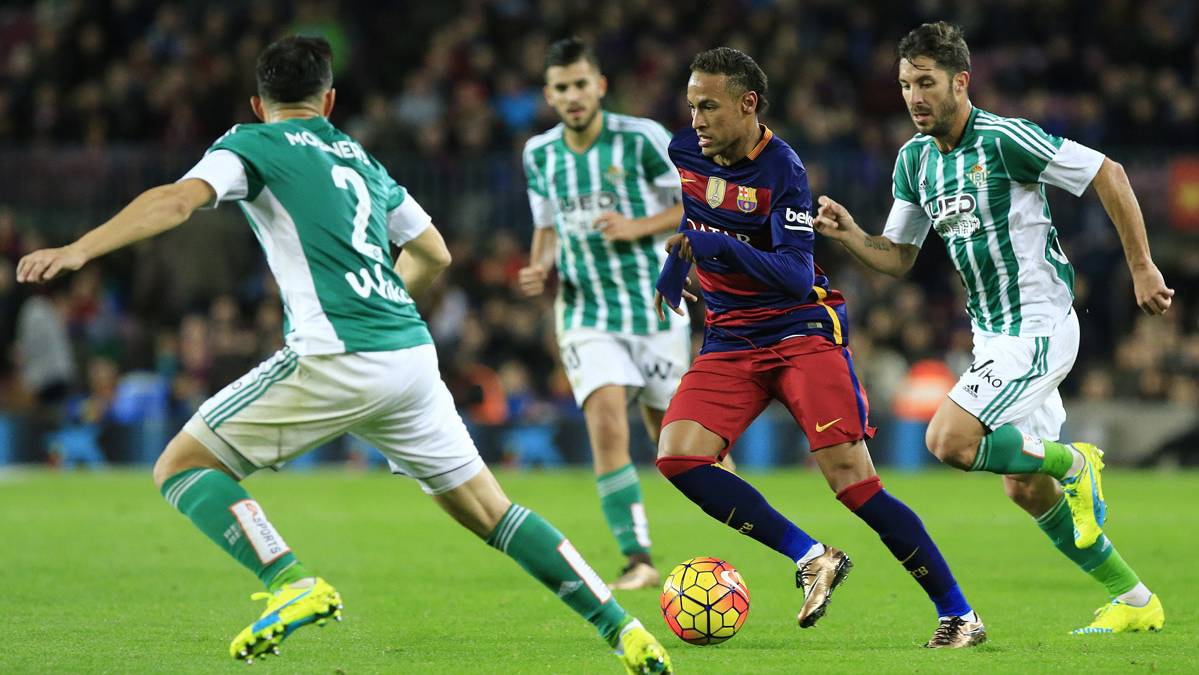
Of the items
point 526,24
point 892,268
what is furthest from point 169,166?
point 892,268

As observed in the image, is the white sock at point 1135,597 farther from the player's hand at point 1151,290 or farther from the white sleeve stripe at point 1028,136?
the white sleeve stripe at point 1028,136

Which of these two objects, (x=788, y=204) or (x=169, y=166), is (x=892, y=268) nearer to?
(x=788, y=204)

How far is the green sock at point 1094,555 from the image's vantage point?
732 cm

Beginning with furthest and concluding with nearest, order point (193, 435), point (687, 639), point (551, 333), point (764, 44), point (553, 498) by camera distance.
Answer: point (764, 44)
point (551, 333)
point (553, 498)
point (687, 639)
point (193, 435)

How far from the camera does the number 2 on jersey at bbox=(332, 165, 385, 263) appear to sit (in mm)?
5954

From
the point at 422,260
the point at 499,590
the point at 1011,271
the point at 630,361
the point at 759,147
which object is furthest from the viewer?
the point at 630,361

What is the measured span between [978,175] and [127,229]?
11.8ft

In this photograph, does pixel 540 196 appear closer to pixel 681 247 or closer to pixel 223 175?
pixel 681 247

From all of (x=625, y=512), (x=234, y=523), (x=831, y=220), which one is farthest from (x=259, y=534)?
(x=625, y=512)

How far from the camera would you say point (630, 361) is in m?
9.55

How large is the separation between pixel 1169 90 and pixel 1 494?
14.6m

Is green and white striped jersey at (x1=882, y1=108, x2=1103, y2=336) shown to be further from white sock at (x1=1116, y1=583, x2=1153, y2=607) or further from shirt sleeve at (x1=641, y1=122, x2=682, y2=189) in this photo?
shirt sleeve at (x1=641, y1=122, x2=682, y2=189)

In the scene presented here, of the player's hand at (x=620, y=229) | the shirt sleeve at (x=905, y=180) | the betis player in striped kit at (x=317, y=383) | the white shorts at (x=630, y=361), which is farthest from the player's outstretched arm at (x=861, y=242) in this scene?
the white shorts at (x=630, y=361)

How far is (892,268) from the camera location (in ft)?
24.5
